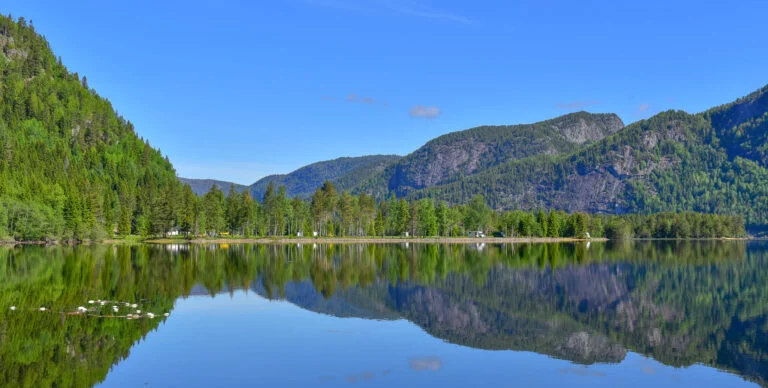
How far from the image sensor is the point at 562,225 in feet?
654

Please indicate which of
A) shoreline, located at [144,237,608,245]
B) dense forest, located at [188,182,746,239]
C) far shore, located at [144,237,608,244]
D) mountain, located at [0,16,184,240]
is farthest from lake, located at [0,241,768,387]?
dense forest, located at [188,182,746,239]

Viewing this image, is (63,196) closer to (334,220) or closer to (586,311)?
(334,220)

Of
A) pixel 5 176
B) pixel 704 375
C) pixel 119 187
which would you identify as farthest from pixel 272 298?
pixel 119 187

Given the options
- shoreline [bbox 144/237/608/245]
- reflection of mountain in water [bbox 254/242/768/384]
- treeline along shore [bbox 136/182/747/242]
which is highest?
treeline along shore [bbox 136/182/747/242]

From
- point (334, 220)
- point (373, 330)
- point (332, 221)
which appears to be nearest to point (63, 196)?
point (332, 221)

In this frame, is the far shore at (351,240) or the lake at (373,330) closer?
the lake at (373,330)

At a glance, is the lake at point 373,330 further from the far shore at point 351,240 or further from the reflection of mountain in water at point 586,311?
the far shore at point 351,240

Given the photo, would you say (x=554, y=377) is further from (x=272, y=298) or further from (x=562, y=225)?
(x=562, y=225)

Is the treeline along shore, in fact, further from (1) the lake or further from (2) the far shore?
(1) the lake

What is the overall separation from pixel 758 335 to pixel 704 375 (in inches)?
385

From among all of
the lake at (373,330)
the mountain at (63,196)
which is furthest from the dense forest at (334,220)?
the lake at (373,330)

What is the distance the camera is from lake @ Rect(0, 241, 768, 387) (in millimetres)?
23625

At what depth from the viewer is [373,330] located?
3334 centimetres

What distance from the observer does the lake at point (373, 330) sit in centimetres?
2362
